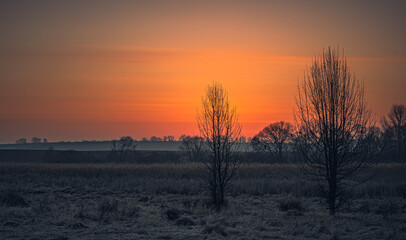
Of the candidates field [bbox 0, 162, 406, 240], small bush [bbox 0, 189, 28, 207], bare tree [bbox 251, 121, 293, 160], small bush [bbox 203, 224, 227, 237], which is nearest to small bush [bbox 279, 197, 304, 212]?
field [bbox 0, 162, 406, 240]

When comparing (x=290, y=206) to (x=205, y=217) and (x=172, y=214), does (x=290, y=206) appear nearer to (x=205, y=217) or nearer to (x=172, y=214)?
(x=205, y=217)

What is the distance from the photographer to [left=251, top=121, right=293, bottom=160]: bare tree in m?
56.1

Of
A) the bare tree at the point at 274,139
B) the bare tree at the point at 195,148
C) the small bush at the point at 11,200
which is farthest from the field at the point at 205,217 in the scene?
the bare tree at the point at 274,139

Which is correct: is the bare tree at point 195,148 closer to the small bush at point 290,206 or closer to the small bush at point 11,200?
the small bush at point 290,206

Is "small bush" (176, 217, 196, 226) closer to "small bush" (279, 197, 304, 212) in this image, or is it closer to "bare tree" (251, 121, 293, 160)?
"small bush" (279, 197, 304, 212)

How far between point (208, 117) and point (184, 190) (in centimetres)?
854

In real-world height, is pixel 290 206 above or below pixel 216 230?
below

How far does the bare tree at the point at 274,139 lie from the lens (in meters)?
56.1

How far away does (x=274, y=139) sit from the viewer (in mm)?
58906

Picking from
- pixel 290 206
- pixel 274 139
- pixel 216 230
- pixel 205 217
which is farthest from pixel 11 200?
pixel 274 139

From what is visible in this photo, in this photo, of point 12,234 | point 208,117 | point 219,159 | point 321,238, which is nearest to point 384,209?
point 321,238

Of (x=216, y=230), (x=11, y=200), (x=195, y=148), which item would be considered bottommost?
(x=11, y=200)

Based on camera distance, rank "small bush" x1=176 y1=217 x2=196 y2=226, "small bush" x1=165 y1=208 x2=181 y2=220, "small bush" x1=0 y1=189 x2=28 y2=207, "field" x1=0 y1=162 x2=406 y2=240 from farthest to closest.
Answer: "small bush" x1=0 y1=189 x2=28 y2=207
"small bush" x1=165 y1=208 x2=181 y2=220
"small bush" x1=176 y1=217 x2=196 y2=226
"field" x1=0 y1=162 x2=406 y2=240

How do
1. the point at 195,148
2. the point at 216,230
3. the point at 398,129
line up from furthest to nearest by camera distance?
the point at 398,129 < the point at 195,148 < the point at 216,230
